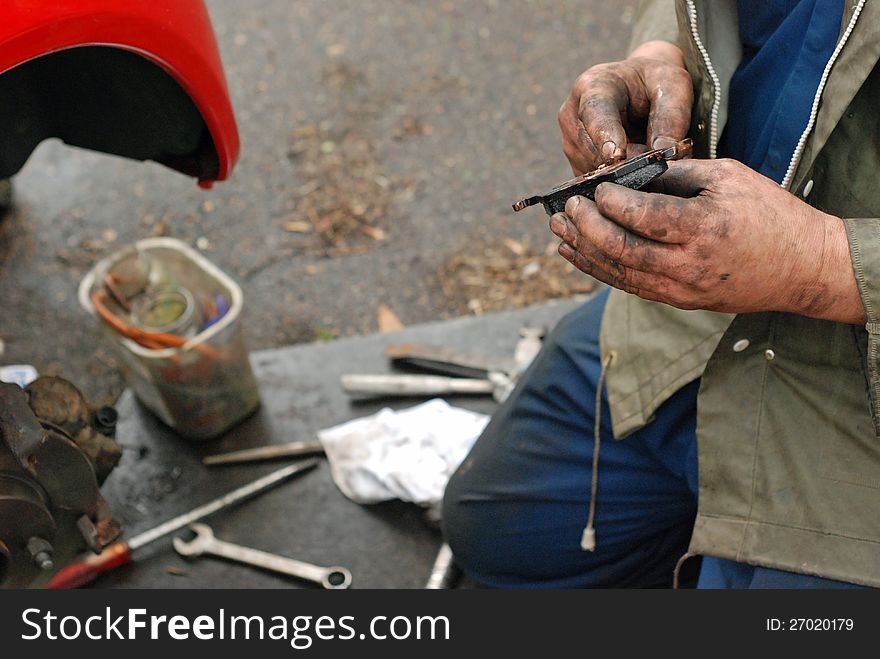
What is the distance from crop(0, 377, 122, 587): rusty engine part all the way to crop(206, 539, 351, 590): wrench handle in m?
0.63

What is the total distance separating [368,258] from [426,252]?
0.66 feet

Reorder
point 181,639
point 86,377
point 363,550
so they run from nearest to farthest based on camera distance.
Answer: point 181,639
point 363,550
point 86,377

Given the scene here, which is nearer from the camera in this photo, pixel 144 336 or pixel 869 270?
pixel 869 270

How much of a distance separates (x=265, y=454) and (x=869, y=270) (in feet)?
5.21

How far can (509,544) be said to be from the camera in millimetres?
1888

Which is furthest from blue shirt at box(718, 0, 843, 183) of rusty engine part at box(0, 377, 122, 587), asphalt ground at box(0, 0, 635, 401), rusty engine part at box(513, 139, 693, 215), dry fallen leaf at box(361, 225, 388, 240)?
dry fallen leaf at box(361, 225, 388, 240)

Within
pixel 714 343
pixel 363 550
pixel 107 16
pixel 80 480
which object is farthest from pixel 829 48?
pixel 363 550

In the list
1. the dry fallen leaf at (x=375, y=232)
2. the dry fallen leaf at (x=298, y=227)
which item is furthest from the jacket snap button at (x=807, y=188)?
the dry fallen leaf at (x=298, y=227)

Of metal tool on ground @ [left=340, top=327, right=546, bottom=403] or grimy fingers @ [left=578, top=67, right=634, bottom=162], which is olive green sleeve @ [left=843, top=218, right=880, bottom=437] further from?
metal tool on ground @ [left=340, top=327, right=546, bottom=403]

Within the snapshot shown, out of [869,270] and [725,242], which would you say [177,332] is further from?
[869,270]

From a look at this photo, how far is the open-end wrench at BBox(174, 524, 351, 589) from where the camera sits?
2.06m

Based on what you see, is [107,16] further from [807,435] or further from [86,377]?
[86,377]

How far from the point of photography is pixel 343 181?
10.9ft

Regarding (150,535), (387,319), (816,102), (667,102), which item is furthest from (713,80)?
(387,319)
